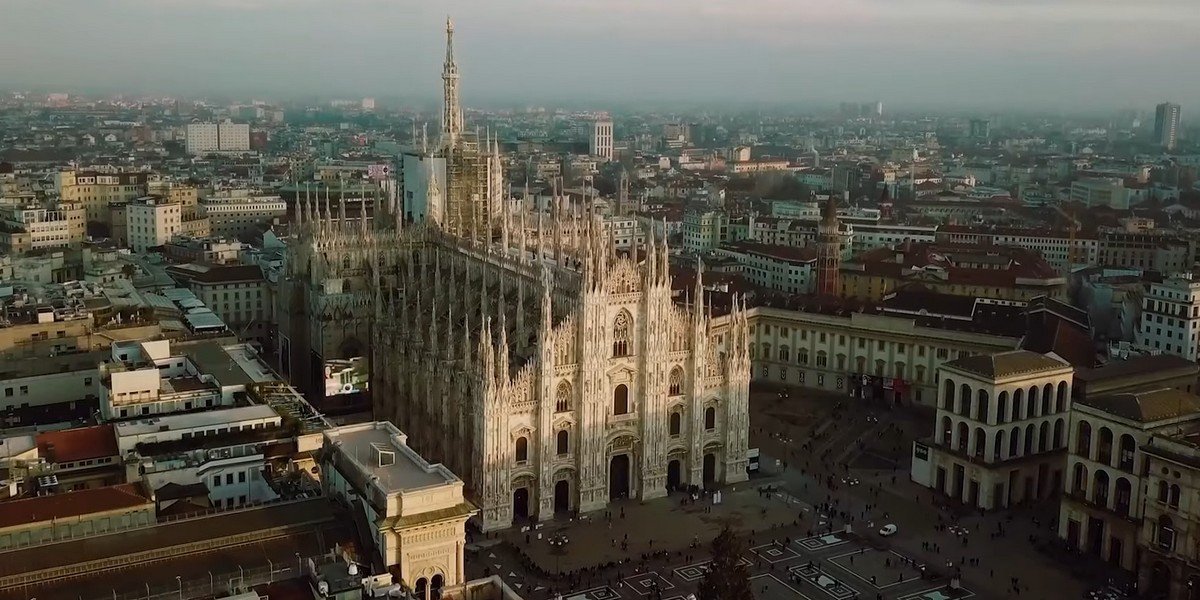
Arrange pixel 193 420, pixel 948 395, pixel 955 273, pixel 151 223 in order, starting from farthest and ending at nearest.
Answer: pixel 151 223
pixel 955 273
pixel 948 395
pixel 193 420

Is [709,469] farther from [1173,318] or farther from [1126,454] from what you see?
[1173,318]

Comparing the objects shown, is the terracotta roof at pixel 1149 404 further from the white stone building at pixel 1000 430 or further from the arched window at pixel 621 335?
the arched window at pixel 621 335

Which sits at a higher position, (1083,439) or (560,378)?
(560,378)

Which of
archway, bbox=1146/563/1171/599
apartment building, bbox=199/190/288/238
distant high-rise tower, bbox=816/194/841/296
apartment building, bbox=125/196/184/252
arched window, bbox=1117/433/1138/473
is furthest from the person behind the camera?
apartment building, bbox=199/190/288/238

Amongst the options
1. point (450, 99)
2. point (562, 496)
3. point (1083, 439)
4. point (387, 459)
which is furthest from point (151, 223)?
point (1083, 439)

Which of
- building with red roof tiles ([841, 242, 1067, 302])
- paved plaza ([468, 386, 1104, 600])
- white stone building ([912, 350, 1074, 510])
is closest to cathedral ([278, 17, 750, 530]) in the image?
paved plaza ([468, 386, 1104, 600])

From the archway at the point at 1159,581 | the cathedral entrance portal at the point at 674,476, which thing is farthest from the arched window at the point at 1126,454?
the cathedral entrance portal at the point at 674,476

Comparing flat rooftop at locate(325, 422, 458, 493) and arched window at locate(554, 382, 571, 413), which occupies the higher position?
flat rooftop at locate(325, 422, 458, 493)

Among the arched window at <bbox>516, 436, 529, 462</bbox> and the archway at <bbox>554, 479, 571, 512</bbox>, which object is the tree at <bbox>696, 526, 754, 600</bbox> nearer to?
the arched window at <bbox>516, 436, 529, 462</bbox>
